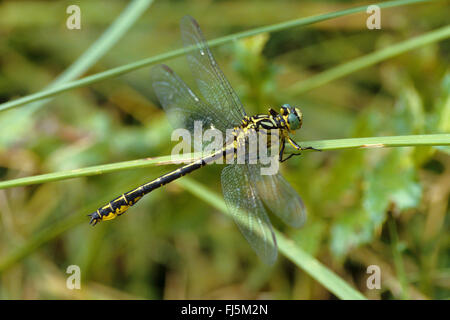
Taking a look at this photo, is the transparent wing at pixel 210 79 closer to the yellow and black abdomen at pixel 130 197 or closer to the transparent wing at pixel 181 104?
the transparent wing at pixel 181 104

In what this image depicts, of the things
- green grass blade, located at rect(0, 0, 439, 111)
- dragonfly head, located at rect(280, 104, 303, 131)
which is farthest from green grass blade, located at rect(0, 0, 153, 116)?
dragonfly head, located at rect(280, 104, 303, 131)

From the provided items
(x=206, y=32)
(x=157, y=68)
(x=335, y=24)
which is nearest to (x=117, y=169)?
(x=157, y=68)

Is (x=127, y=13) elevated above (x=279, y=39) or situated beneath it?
situated beneath

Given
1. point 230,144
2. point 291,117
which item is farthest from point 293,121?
point 230,144

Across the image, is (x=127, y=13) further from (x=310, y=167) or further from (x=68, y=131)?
(x=310, y=167)

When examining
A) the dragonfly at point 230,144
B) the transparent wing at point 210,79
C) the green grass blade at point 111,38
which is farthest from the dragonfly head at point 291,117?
the green grass blade at point 111,38

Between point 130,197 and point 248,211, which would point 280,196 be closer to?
point 248,211
